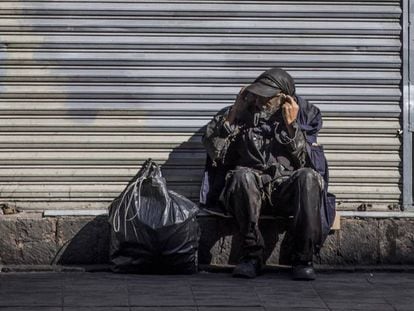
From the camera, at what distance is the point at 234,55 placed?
833 cm

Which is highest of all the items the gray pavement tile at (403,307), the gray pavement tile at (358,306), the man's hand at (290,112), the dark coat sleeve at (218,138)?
the man's hand at (290,112)

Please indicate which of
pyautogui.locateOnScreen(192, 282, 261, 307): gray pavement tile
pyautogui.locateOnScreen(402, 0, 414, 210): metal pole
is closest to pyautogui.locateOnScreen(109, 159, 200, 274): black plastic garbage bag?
pyautogui.locateOnScreen(192, 282, 261, 307): gray pavement tile

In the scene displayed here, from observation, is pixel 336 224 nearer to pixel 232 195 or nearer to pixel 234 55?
pixel 232 195

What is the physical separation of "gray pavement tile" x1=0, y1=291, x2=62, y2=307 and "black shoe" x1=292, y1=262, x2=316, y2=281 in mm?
1677

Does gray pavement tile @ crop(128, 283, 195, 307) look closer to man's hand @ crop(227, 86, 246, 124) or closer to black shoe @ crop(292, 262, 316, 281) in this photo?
black shoe @ crop(292, 262, 316, 281)

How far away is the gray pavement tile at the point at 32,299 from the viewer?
6.80 metres

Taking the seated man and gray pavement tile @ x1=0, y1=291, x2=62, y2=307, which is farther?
the seated man

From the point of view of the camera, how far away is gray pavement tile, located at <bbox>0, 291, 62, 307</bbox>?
6.80 meters

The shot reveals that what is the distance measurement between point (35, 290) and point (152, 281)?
2.65 feet

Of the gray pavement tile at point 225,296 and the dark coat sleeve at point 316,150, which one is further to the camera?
the dark coat sleeve at point 316,150

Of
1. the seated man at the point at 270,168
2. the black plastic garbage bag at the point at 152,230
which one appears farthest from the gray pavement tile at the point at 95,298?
the seated man at the point at 270,168

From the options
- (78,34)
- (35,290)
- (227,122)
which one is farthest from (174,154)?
(35,290)

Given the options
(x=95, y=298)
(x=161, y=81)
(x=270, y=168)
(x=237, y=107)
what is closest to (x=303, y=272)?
(x=270, y=168)

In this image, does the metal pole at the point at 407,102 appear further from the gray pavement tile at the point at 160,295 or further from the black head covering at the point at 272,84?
the gray pavement tile at the point at 160,295
